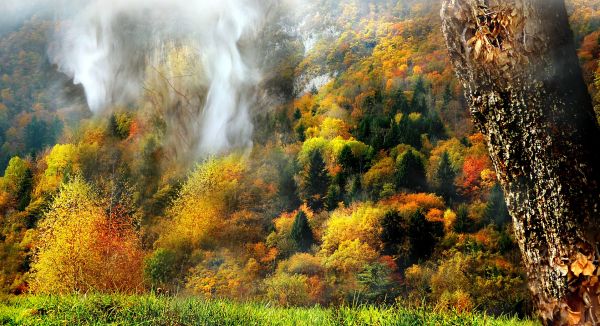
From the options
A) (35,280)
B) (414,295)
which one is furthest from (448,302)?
(35,280)

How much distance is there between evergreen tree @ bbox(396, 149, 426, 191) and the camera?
15.7 ft

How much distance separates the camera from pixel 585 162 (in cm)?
197

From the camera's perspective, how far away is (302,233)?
5121mm

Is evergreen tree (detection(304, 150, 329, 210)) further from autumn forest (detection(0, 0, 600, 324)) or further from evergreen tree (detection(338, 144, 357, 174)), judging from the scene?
evergreen tree (detection(338, 144, 357, 174))

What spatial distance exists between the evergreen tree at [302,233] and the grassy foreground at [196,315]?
0.70 m

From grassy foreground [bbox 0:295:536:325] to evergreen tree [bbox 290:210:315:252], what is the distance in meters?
0.70

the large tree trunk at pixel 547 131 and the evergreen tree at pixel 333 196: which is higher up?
the large tree trunk at pixel 547 131

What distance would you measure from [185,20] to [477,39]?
15.5ft

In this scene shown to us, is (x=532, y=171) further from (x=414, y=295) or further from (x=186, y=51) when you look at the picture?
(x=186, y=51)

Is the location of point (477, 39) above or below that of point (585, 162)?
above

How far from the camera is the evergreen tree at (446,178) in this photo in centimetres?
464

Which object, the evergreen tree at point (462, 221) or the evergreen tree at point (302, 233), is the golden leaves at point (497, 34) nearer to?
the evergreen tree at point (462, 221)

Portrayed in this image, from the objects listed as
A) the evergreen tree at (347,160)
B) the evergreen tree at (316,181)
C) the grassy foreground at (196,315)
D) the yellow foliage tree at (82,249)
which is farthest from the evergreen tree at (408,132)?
the yellow foliage tree at (82,249)

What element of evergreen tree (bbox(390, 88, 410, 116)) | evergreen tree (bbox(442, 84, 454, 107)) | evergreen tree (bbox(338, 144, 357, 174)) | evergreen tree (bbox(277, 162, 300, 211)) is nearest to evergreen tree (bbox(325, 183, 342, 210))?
evergreen tree (bbox(338, 144, 357, 174))
